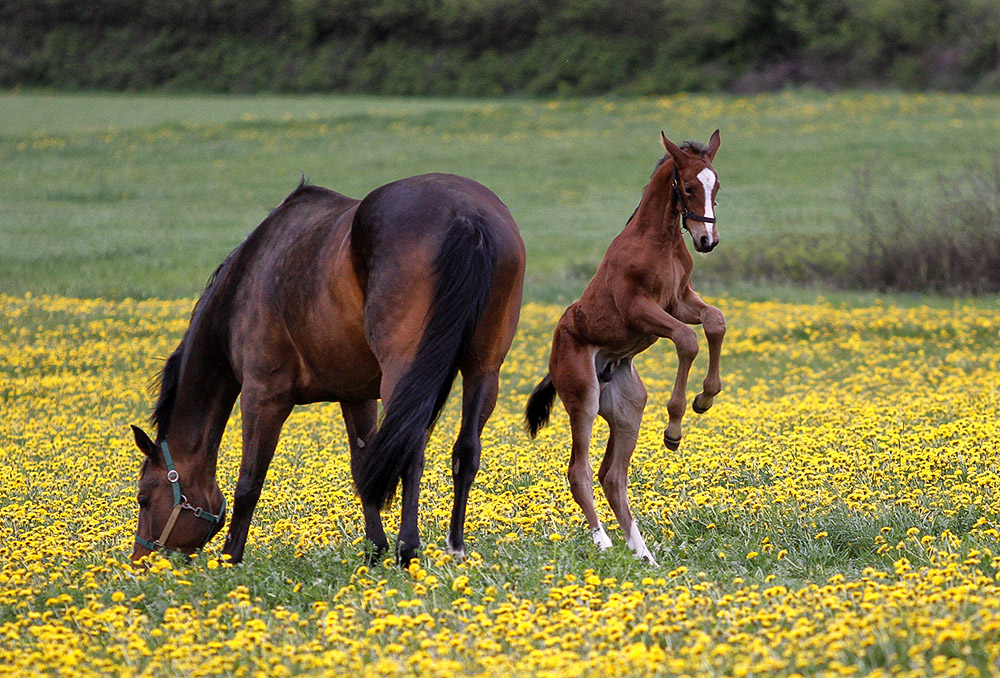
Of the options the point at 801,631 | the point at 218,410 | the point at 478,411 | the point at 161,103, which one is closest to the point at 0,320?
the point at 218,410

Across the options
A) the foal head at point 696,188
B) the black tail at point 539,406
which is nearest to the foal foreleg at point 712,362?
the foal head at point 696,188

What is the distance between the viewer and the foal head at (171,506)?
6574 mm

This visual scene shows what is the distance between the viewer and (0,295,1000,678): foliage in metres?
3.98

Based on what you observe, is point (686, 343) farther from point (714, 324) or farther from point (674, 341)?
point (714, 324)

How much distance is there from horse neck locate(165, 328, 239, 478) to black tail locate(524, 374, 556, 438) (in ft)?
5.72

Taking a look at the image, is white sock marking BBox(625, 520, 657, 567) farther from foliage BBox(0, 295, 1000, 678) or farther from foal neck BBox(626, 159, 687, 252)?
foal neck BBox(626, 159, 687, 252)

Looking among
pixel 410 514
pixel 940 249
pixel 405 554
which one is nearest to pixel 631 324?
pixel 410 514

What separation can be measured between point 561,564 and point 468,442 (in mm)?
820

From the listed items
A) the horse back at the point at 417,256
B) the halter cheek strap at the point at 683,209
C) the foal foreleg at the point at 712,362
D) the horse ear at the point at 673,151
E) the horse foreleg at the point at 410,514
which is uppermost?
the horse ear at the point at 673,151

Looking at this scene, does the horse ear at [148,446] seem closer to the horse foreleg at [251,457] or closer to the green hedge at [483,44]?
the horse foreleg at [251,457]

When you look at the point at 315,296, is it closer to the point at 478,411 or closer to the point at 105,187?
the point at 478,411

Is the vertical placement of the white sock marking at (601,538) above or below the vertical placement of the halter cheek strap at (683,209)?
below

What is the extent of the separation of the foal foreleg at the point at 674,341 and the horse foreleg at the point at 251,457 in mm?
2008

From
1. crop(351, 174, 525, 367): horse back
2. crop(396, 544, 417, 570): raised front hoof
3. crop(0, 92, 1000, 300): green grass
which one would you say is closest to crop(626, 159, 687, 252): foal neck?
crop(351, 174, 525, 367): horse back
